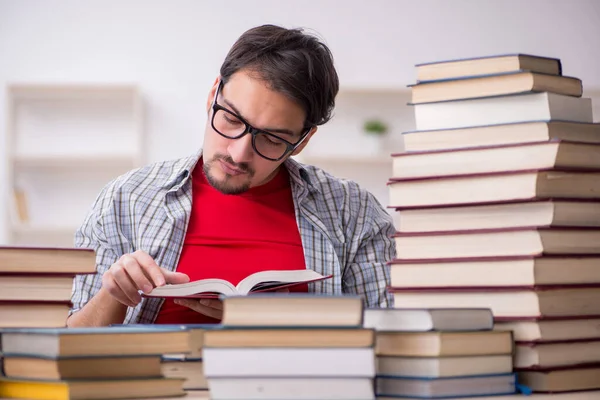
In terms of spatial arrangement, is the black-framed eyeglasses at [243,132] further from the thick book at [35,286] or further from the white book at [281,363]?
the white book at [281,363]

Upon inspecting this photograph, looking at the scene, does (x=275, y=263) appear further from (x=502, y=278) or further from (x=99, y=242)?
(x=502, y=278)

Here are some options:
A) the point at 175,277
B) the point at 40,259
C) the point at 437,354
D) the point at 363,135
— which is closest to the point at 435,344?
the point at 437,354

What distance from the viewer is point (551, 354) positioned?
112cm

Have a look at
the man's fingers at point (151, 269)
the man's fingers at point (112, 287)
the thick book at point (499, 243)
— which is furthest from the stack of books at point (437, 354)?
the man's fingers at point (112, 287)

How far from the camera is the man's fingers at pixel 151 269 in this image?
1.52 metres

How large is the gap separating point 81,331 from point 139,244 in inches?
42.9

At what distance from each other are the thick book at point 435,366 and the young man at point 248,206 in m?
0.92

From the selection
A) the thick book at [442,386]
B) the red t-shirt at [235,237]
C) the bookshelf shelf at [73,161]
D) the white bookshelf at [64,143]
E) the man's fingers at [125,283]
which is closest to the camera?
the thick book at [442,386]

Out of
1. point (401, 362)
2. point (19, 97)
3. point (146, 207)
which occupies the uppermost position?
point (19, 97)

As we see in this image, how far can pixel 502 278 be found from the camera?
1138 mm

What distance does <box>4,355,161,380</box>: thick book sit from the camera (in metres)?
1.00

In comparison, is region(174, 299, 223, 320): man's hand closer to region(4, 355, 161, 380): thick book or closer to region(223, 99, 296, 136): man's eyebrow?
region(223, 99, 296, 136): man's eyebrow

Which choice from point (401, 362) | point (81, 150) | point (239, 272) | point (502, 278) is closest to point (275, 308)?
point (401, 362)

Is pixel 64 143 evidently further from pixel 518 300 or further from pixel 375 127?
pixel 518 300
